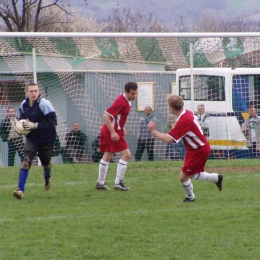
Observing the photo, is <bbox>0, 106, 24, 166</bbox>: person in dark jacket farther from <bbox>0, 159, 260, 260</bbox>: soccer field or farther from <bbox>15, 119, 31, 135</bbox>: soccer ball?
<bbox>15, 119, 31, 135</bbox>: soccer ball

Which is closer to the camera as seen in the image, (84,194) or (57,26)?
(84,194)

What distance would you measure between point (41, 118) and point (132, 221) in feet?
8.77

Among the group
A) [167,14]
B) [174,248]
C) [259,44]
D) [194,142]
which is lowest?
[174,248]

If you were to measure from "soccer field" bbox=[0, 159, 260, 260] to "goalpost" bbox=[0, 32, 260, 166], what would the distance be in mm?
4747

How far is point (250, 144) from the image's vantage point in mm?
17000

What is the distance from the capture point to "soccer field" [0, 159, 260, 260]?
6.86 metres

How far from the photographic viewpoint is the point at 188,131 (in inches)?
365

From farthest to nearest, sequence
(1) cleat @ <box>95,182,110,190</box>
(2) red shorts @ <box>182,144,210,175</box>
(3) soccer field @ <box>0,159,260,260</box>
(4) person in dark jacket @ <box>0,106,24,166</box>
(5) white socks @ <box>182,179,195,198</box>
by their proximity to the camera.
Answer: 1. (4) person in dark jacket @ <box>0,106,24,166</box>
2. (1) cleat @ <box>95,182,110,190</box>
3. (5) white socks @ <box>182,179,195,198</box>
4. (2) red shorts @ <box>182,144,210,175</box>
5. (3) soccer field @ <box>0,159,260,260</box>

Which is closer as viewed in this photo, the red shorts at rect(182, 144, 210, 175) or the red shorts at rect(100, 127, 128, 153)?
the red shorts at rect(182, 144, 210, 175)

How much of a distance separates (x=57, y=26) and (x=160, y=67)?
2091cm

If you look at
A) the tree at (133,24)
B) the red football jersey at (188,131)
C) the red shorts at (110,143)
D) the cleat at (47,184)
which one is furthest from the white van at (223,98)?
the tree at (133,24)

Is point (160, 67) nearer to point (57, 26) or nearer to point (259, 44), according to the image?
point (259, 44)

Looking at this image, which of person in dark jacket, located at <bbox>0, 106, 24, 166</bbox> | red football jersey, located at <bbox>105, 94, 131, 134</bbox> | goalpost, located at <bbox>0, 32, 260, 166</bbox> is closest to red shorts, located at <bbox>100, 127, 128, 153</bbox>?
red football jersey, located at <bbox>105, 94, 131, 134</bbox>

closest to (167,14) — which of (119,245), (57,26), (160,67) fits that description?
(57,26)
